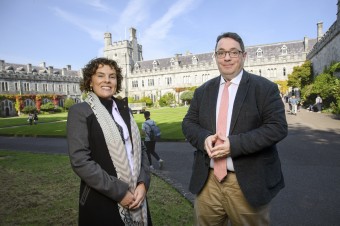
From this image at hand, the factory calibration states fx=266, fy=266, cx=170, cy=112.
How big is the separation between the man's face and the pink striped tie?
0.57 ft

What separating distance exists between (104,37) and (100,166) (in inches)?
2598

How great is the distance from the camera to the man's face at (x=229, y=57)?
238 cm

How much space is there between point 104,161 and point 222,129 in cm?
110

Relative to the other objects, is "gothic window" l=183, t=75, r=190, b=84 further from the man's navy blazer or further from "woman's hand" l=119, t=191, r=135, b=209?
"woman's hand" l=119, t=191, r=135, b=209

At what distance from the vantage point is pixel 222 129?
2371 millimetres

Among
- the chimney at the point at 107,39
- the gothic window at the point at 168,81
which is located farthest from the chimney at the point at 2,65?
the gothic window at the point at 168,81

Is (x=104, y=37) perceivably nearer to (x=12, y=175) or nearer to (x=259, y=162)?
(x=12, y=175)

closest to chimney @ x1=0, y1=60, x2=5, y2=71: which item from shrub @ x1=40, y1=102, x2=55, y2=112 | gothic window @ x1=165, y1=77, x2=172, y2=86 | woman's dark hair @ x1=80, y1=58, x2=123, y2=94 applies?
shrub @ x1=40, y1=102, x2=55, y2=112

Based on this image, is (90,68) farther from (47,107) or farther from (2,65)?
(2,65)

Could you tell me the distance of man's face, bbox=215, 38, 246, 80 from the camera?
238cm

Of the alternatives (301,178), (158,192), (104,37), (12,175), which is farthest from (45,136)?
(104,37)

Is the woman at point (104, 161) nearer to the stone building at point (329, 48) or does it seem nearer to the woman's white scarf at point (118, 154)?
the woman's white scarf at point (118, 154)

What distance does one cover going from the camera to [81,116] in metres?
2.36

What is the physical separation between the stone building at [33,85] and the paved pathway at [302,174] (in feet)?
122
